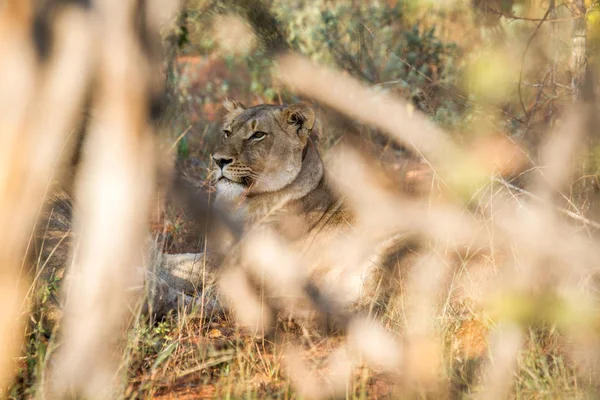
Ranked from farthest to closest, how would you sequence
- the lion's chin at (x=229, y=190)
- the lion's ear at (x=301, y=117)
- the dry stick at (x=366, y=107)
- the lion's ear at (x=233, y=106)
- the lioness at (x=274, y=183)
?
the lion's ear at (x=233, y=106) → the lion's ear at (x=301, y=117) → the lion's chin at (x=229, y=190) → the lioness at (x=274, y=183) → the dry stick at (x=366, y=107)

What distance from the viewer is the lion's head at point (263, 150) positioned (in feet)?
17.0

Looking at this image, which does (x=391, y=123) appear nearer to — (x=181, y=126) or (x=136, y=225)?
(x=136, y=225)

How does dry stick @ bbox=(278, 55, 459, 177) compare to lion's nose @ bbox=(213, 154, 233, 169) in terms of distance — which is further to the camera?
lion's nose @ bbox=(213, 154, 233, 169)

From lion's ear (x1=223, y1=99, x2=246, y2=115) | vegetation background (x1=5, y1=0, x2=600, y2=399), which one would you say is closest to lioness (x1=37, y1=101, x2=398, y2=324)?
lion's ear (x1=223, y1=99, x2=246, y2=115)

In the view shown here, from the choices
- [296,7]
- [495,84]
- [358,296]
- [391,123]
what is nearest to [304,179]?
[358,296]

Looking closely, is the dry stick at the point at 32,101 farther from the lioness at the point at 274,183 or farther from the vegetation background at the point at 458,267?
the lioness at the point at 274,183

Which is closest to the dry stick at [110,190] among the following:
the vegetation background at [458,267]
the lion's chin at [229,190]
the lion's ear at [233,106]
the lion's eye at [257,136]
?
the vegetation background at [458,267]

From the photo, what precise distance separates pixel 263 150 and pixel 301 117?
34cm

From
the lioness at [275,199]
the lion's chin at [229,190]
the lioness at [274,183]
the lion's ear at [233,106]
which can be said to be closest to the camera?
the lioness at [275,199]

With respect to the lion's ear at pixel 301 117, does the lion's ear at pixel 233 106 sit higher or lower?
lower

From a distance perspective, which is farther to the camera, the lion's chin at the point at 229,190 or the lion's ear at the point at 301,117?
the lion's ear at the point at 301,117

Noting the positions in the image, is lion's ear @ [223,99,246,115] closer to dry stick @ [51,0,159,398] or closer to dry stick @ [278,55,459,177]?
dry stick @ [51,0,159,398]

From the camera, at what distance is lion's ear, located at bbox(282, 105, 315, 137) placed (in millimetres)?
5324

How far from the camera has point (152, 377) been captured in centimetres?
323
